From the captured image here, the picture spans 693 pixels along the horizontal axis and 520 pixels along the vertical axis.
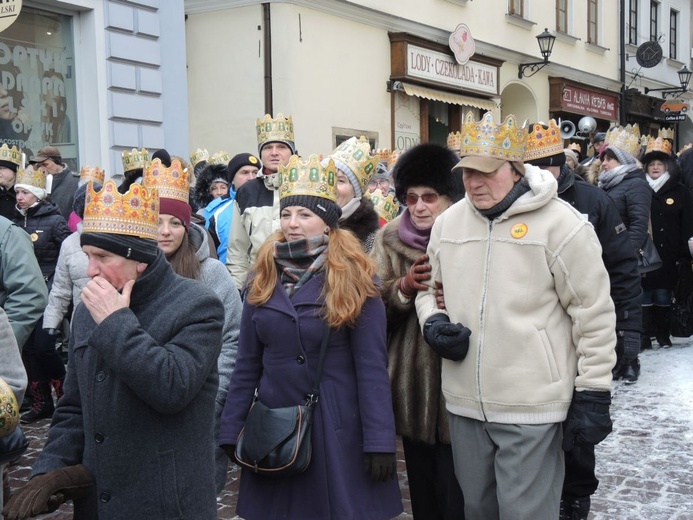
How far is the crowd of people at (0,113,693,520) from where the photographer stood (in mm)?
2934

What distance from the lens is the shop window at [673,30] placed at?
31705 millimetres

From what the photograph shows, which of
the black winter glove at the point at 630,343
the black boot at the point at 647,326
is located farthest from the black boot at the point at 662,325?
the black winter glove at the point at 630,343

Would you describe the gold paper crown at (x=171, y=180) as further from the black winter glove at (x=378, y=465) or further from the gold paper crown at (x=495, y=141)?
the black winter glove at (x=378, y=465)

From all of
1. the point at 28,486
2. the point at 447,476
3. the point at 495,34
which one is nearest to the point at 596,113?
the point at 495,34

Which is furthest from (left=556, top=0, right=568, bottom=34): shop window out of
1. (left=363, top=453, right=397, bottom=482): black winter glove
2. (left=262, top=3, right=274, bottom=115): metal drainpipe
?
(left=363, top=453, right=397, bottom=482): black winter glove

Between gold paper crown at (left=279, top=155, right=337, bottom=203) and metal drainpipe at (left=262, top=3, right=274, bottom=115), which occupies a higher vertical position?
metal drainpipe at (left=262, top=3, right=274, bottom=115)

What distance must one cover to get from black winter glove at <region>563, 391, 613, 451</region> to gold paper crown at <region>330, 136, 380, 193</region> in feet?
6.85

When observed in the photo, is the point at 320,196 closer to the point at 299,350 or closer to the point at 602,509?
the point at 299,350

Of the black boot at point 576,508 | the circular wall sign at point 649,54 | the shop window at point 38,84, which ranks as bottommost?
the black boot at point 576,508

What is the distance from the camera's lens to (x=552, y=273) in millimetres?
3609

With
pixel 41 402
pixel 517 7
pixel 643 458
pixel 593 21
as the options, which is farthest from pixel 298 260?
pixel 593 21

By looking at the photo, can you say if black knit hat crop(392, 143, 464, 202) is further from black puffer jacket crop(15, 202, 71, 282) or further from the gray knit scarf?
black puffer jacket crop(15, 202, 71, 282)

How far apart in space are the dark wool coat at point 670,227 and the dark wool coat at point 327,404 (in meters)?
6.64

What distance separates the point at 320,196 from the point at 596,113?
78.7ft
